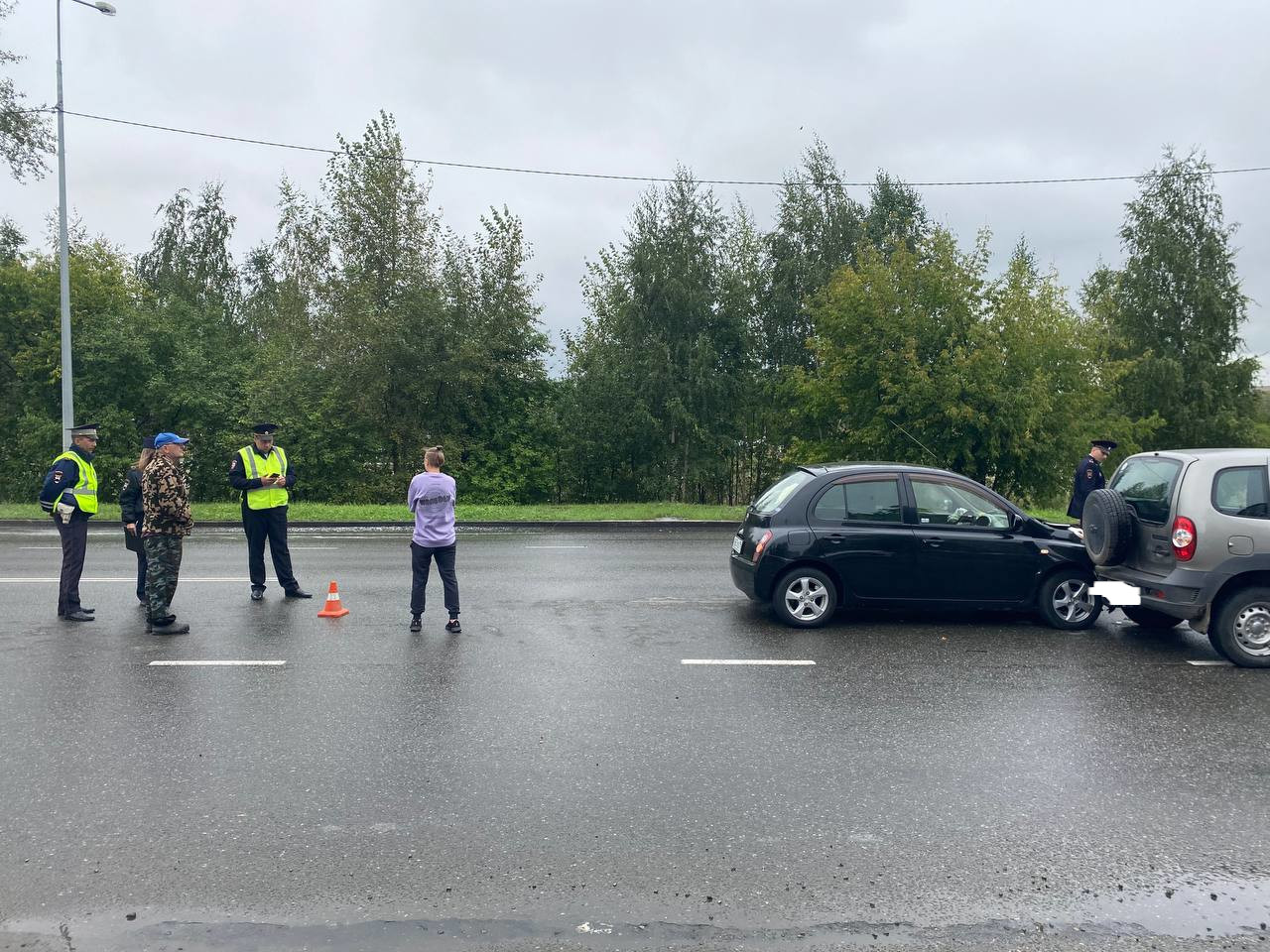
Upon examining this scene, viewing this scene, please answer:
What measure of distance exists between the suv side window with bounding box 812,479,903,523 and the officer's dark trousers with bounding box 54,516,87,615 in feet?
22.6

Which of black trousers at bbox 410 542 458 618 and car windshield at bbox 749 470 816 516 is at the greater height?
car windshield at bbox 749 470 816 516

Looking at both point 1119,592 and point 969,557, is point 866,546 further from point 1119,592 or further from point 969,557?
point 1119,592

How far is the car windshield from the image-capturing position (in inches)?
360

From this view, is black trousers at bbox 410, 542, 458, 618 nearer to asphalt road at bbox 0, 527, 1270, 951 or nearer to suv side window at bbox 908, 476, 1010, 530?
asphalt road at bbox 0, 527, 1270, 951

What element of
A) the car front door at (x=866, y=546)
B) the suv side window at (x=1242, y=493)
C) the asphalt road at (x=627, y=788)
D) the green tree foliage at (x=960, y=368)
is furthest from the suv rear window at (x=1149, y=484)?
the green tree foliage at (x=960, y=368)

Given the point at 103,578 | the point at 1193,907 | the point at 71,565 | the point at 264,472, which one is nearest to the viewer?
the point at 1193,907

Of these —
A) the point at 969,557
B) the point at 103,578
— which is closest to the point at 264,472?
the point at 103,578

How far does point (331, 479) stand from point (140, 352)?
769 cm

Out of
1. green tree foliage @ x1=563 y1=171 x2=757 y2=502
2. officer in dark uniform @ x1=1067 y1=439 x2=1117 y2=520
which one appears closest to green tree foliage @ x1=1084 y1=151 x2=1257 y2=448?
green tree foliage @ x1=563 y1=171 x2=757 y2=502

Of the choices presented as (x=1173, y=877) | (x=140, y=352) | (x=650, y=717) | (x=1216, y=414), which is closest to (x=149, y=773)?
(x=650, y=717)

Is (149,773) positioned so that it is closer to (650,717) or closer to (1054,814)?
(650,717)

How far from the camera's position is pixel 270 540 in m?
10.4

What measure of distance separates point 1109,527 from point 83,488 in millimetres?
9229

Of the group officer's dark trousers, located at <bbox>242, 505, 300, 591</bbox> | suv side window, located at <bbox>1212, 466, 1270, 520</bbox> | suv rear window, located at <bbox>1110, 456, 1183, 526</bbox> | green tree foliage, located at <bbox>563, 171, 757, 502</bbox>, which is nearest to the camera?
suv side window, located at <bbox>1212, 466, 1270, 520</bbox>
